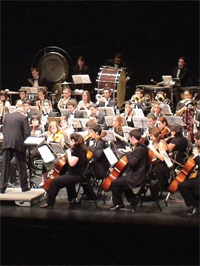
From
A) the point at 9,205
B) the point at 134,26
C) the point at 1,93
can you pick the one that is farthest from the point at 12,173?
the point at 134,26

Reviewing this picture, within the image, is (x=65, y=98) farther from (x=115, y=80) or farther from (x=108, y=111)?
(x=108, y=111)

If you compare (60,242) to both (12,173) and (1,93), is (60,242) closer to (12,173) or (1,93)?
(12,173)

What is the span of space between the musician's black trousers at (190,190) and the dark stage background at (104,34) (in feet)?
23.5

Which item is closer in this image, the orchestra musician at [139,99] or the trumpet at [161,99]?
the orchestra musician at [139,99]

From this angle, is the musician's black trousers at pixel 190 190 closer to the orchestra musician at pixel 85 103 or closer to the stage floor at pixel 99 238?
the stage floor at pixel 99 238

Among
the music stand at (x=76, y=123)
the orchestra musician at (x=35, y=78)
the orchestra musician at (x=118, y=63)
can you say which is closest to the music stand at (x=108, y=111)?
the music stand at (x=76, y=123)

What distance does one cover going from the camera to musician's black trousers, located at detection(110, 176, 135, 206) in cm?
783

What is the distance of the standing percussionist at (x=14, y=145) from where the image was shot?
832 cm

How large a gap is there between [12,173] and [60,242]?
111 inches

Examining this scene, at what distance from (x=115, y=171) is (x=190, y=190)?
1.17 m

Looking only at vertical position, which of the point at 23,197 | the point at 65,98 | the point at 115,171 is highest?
the point at 65,98

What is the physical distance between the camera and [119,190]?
7.93m

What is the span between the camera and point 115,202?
8.02 meters

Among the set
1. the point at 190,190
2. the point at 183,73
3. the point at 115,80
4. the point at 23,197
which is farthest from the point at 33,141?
the point at 183,73
